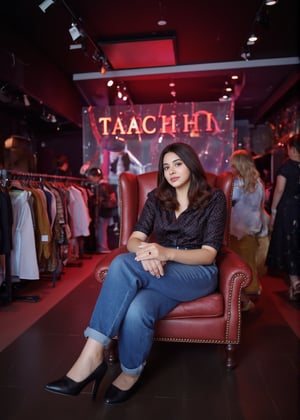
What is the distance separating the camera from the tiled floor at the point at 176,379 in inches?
Result: 60.6

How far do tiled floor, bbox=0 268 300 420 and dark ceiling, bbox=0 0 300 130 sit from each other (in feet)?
9.71

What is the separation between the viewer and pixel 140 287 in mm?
1648

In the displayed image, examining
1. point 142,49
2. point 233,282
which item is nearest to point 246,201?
point 233,282

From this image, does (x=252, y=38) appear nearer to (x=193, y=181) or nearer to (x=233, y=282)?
(x=193, y=181)

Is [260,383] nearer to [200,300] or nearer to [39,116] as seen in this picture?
[200,300]

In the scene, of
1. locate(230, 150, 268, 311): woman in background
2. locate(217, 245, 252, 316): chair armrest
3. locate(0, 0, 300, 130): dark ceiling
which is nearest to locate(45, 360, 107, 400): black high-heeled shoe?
locate(217, 245, 252, 316): chair armrest

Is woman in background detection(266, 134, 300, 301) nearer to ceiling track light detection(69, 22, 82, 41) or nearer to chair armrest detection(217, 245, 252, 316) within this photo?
chair armrest detection(217, 245, 252, 316)

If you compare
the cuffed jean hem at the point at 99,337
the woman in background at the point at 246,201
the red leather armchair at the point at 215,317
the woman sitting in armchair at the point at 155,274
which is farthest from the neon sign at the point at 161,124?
the cuffed jean hem at the point at 99,337

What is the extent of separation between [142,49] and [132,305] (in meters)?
3.94

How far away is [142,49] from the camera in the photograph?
4543mm

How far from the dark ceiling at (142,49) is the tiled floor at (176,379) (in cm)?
296

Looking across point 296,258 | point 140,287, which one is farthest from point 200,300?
point 296,258

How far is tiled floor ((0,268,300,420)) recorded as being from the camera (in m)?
1.54

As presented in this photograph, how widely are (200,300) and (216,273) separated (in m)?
0.17
